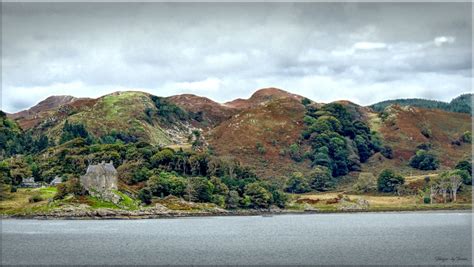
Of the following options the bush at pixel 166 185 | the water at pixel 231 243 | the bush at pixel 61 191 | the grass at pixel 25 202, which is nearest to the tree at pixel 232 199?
the bush at pixel 166 185

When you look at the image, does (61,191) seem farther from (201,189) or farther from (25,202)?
(201,189)

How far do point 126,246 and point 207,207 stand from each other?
81159 millimetres

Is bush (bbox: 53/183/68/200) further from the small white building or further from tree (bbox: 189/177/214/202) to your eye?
tree (bbox: 189/177/214/202)

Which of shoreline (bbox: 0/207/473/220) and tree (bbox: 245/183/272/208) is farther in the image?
tree (bbox: 245/183/272/208)

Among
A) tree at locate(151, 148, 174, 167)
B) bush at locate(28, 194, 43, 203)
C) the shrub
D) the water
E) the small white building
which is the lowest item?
the water

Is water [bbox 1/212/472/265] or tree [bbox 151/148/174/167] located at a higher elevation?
tree [bbox 151/148/174/167]

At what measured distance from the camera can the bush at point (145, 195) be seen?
17125 centimetres

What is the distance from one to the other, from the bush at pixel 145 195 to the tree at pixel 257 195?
31.4 m

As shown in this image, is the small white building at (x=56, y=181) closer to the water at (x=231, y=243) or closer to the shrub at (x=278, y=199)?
the water at (x=231, y=243)

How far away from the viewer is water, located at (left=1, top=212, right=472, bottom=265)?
8275cm

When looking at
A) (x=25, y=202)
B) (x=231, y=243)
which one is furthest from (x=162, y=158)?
(x=231, y=243)

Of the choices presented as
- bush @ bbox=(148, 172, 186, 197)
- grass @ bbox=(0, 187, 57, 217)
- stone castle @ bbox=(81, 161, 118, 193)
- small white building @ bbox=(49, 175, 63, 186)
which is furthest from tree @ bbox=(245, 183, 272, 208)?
grass @ bbox=(0, 187, 57, 217)

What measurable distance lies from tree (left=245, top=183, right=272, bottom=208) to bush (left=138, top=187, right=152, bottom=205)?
3136 centimetres

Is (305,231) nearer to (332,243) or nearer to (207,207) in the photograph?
(332,243)
